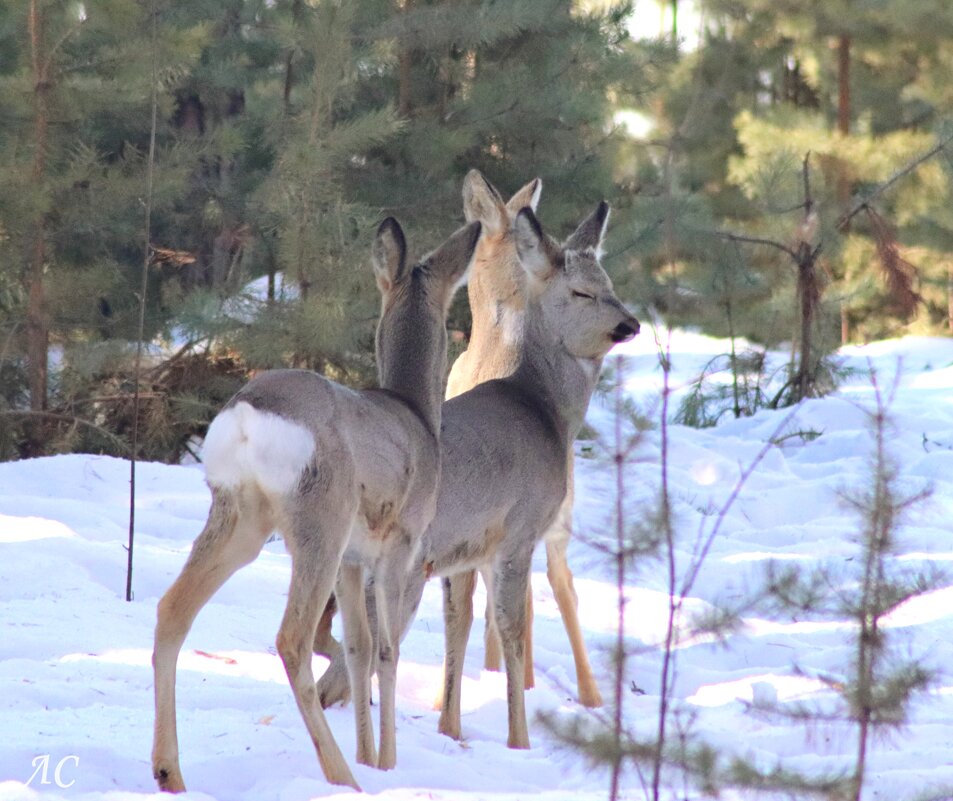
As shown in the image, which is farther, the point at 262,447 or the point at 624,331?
the point at 624,331

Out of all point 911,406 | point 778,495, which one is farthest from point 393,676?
point 911,406

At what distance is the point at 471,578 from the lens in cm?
545

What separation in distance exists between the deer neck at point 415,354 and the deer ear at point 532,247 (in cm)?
72

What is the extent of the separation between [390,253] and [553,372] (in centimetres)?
96

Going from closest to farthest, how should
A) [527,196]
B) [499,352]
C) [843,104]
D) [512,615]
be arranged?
1. [512,615]
2. [499,352]
3. [527,196]
4. [843,104]

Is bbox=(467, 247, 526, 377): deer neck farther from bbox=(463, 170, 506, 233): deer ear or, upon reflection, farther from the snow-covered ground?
the snow-covered ground

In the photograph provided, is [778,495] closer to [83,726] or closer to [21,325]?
[21,325]

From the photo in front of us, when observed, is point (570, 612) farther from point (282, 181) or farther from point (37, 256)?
point (37, 256)

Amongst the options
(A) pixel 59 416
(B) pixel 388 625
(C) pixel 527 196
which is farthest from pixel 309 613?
(A) pixel 59 416

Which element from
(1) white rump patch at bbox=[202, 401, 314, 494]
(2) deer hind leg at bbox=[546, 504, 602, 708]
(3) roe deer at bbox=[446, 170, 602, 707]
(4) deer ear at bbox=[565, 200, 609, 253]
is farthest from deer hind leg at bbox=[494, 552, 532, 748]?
(4) deer ear at bbox=[565, 200, 609, 253]

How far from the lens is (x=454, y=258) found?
520cm

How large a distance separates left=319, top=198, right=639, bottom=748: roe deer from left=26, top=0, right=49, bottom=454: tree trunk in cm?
486

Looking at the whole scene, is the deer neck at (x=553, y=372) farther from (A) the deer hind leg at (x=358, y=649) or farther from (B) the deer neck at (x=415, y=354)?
(A) the deer hind leg at (x=358, y=649)

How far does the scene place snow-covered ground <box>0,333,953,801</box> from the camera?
4113 mm
